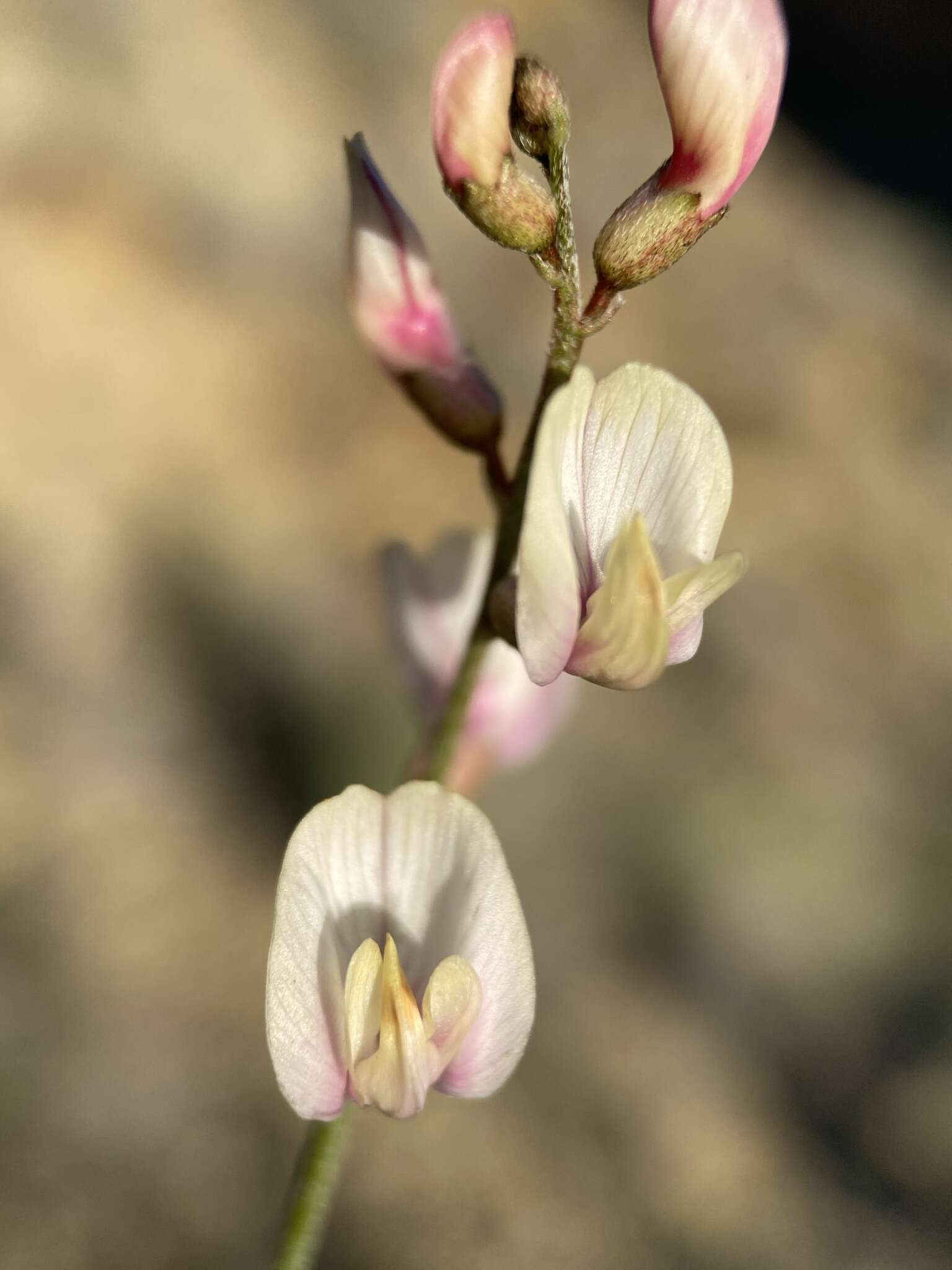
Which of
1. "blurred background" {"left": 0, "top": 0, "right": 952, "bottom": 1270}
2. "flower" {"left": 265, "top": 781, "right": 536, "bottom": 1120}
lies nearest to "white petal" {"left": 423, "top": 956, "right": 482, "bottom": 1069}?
"flower" {"left": 265, "top": 781, "right": 536, "bottom": 1120}

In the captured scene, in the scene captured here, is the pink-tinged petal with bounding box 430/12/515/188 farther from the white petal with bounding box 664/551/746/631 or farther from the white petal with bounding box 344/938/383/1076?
the white petal with bounding box 344/938/383/1076

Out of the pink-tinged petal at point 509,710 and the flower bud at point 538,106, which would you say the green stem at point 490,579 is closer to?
the flower bud at point 538,106

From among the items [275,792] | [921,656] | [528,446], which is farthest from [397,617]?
[921,656]

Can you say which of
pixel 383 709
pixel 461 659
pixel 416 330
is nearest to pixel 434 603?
pixel 461 659

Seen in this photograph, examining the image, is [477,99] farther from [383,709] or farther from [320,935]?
[383,709]

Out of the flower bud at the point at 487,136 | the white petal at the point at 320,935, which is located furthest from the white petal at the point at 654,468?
the white petal at the point at 320,935

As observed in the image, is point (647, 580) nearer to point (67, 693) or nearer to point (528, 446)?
point (528, 446)

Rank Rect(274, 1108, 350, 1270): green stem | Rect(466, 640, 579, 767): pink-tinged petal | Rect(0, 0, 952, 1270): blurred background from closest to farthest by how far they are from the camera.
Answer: Rect(274, 1108, 350, 1270): green stem, Rect(466, 640, 579, 767): pink-tinged petal, Rect(0, 0, 952, 1270): blurred background
